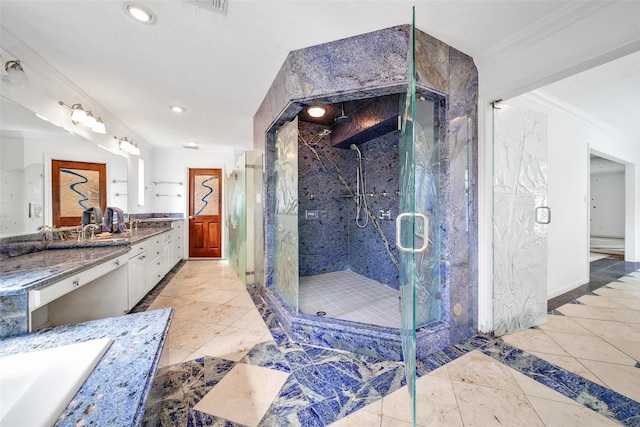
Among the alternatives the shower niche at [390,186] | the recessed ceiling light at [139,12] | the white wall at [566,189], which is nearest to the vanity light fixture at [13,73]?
the recessed ceiling light at [139,12]

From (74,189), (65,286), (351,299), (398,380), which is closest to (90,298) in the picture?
(65,286)

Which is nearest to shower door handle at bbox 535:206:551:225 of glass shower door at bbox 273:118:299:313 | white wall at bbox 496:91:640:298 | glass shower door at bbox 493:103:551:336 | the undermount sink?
glass shower door at bbox 493:103:551:336

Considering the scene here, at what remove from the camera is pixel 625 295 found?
273 cm

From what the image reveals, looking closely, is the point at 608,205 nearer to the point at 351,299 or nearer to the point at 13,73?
the point at 351,299

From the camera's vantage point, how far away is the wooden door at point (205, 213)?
15.6 feet

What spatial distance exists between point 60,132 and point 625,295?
6320mm

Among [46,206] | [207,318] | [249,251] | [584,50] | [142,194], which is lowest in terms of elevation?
[207,318]

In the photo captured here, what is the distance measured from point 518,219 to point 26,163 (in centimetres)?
398

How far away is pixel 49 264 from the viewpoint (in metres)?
1.48

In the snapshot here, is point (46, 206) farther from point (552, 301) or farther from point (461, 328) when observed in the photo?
point (552, 301)

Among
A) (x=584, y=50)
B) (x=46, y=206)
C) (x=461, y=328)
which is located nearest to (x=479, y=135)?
(x=584, y=50)

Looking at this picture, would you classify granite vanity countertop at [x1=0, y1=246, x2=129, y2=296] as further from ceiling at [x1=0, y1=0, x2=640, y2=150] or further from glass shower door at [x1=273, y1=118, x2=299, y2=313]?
ceiling at [x1=0, y1=0, x2=640, y2=150]

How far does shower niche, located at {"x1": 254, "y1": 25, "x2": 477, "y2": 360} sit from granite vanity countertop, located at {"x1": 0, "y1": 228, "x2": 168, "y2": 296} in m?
1.42

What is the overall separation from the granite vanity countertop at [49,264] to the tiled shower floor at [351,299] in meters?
1.70
